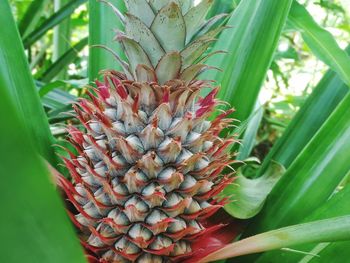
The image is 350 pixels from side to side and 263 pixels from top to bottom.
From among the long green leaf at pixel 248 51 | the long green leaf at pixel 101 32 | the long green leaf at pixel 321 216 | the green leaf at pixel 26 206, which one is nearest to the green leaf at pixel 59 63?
the long green leaf at pixel 101 32

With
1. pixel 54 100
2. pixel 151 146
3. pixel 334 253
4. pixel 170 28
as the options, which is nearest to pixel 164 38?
pixel 170 28

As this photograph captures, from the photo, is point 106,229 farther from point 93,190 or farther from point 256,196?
Result: point 256,196

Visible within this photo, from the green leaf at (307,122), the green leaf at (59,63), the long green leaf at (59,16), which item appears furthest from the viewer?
the green leaf at (59,63)

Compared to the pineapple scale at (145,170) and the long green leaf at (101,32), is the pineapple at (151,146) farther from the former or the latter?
the long green leaf at (101,32)

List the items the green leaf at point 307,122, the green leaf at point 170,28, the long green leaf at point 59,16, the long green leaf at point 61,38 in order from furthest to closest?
the long green leaf at point 61,38
the long green leaf at point 59,16
the green leaf at point 307,122
the green leaf at point 170,28

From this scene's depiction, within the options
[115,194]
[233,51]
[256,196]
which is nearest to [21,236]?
[115,194]

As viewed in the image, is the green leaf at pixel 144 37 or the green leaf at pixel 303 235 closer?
the green leaf at pixel 303 235
